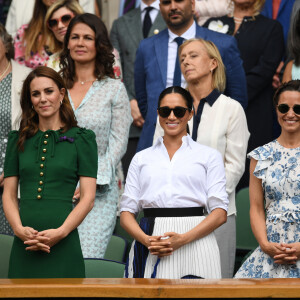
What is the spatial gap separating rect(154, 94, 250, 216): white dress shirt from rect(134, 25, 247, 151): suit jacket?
22.5 inches

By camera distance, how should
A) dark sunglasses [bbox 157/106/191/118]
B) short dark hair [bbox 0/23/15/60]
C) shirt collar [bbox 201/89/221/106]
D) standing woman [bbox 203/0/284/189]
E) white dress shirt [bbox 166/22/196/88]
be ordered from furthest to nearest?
standing woman [bbox 203/0/284/189], white dress shirt [bbox 166/22/196/88], short dark hair [bbox 0/23/15/60], shirt collar [bbox 201/89/221/106], dark sunglasses [bbox 157/106/191/118]

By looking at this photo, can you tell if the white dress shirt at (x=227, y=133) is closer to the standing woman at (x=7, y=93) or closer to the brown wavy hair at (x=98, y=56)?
the brown wavy hair at (x=98, y=56)

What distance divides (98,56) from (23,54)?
183cm

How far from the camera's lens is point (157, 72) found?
6840 mm

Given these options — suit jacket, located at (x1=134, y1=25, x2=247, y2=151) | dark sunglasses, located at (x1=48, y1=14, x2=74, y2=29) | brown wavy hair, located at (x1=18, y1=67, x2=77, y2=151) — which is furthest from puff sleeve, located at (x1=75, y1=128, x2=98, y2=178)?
dark sunglasses, located at (x1=48, y1=14, x2=74, y2=29)

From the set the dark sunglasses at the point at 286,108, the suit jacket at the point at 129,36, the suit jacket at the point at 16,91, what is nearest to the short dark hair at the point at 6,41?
the suit jacket at the point at 16,91

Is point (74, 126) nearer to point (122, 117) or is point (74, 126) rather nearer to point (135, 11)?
point (122, 117)

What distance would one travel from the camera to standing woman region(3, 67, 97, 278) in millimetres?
4629

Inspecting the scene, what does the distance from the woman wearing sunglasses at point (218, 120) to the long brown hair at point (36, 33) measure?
185cm

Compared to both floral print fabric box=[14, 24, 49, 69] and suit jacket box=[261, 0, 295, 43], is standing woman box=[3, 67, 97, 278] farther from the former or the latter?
suit jacket box=[261, 0, 295, 43]

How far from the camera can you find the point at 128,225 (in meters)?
4.90

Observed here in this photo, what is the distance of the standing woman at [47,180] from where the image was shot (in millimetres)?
4629

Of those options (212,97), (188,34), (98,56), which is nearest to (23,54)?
(188,34)

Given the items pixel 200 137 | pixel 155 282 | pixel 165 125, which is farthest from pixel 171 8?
pixel 155 282
